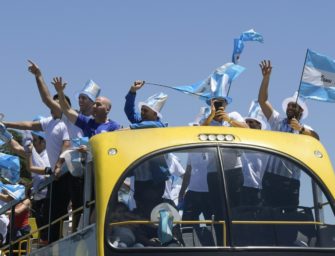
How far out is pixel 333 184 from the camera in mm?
8477

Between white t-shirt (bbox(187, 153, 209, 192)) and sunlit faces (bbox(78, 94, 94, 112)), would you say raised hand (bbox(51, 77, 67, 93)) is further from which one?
white t-shirt (bbox(187, 153, 209, 192))

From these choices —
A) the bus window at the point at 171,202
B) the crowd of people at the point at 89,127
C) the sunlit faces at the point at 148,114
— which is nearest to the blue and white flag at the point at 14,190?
the crowd of people at the point at 89,127

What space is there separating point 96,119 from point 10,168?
120 inches

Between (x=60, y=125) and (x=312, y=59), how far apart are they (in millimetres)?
3391

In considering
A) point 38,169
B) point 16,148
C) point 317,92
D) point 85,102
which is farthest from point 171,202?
point 16,148

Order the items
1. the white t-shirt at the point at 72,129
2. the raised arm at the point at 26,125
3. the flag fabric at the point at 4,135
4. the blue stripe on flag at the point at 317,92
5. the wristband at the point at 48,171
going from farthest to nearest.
Answer: the flag fabric at the point at 4,135 < the raised arm at the point at 26,125 < the blue stripe on flag at the point at 317,92 < the white t-shirt at the point at 72,129 < the wristband at the point at 48,171

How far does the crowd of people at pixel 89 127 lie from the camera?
851 centimetres

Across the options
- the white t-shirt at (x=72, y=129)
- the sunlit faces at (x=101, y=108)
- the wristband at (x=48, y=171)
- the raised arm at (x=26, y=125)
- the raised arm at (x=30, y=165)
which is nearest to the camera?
the sunlit faces at (x=101, y=108)

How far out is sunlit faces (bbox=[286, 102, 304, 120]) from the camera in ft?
34.8

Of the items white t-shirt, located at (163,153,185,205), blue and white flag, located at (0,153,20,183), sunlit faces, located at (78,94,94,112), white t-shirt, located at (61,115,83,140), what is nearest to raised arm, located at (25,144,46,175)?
white t-shirt, located at (61,115,83,140)

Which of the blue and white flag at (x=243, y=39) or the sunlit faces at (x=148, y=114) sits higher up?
the blue and white flag at (x=243, y=39)

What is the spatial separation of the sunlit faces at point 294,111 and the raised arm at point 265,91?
0.22 m

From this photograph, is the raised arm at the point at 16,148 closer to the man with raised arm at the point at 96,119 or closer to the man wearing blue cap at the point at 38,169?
the man wearing blue cap at the point at 38,169

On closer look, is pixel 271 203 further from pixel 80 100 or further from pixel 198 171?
pixel 80 100
